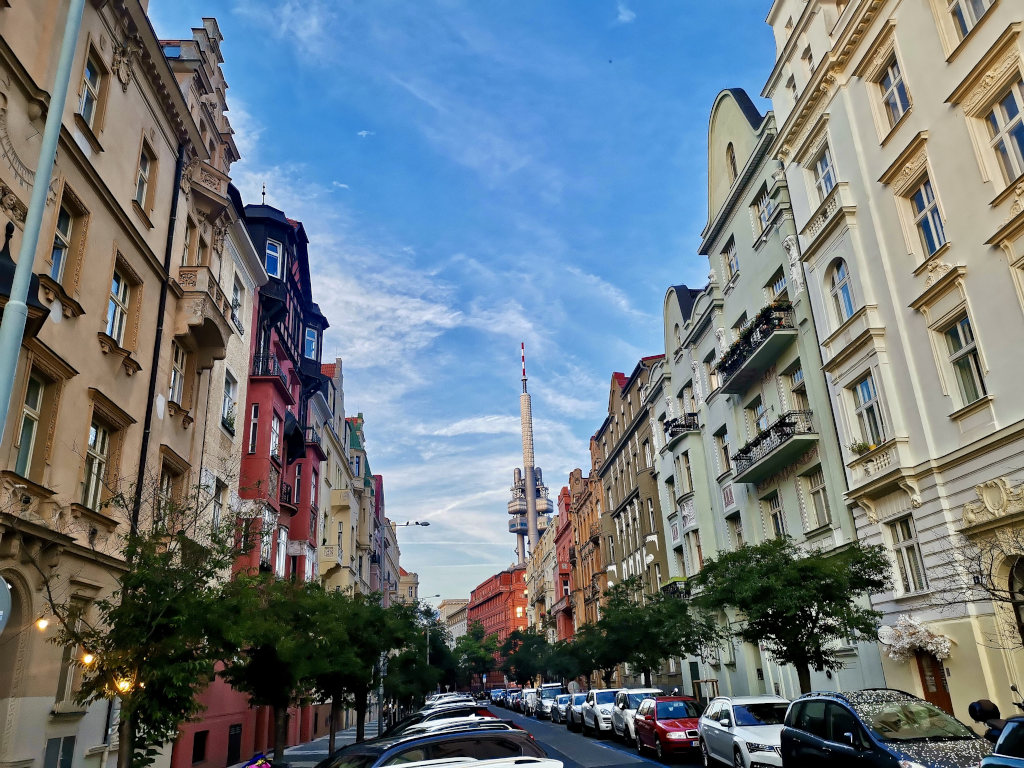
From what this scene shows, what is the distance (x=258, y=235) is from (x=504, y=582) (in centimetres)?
13712

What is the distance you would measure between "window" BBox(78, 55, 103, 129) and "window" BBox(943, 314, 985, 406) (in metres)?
18.1

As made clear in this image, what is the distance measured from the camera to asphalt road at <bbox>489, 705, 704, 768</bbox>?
64.3ft

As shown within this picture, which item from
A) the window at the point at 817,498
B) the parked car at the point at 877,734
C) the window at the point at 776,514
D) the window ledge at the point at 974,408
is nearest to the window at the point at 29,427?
the parked car at the point at 877,734

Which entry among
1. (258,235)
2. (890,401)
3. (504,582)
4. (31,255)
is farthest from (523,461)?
(31,255)

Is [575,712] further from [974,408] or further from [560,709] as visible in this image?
[974,408]

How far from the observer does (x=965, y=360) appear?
1698 cm

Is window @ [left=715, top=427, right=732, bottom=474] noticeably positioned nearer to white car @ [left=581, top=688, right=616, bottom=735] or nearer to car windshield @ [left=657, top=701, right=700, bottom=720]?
white car @ [left=581, top=688, right=616, bottom=735]

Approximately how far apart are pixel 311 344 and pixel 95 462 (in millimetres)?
24955

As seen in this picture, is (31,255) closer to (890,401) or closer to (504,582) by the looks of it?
(890,401)

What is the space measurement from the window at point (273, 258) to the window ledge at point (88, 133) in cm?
1642

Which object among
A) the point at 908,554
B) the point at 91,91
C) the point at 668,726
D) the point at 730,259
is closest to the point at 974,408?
the point at 908,554

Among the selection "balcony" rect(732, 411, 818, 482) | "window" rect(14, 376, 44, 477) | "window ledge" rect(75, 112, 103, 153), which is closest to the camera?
"window" rect(14, 376, 44, 477)

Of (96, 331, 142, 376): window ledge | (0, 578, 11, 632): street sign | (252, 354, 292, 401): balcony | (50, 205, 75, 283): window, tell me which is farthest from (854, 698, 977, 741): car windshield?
(252, 354, 292, 401): balcony

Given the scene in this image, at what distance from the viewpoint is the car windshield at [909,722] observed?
35.3 ft
